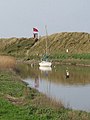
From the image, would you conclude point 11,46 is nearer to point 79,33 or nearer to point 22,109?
point 79,33

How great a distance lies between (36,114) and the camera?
13.9 meters

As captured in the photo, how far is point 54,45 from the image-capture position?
3711 inches

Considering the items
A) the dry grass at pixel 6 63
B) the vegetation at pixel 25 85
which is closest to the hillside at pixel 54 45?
the vegetation at pixel 25 85

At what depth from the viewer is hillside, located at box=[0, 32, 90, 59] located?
86.2 m

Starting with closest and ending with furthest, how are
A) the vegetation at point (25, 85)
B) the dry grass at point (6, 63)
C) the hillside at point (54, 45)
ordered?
the vegetation at point (25, 85), the dry grass at point (6, 63), the hillside at point (54, 45)

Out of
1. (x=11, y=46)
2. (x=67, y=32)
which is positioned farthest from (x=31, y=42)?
(x=67, y=32)

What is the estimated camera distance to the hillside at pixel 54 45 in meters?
86.2

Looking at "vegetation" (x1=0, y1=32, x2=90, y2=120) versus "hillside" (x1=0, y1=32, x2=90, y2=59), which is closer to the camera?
"vegetation" (x1=0, y1=32, x2=90, y2=120)

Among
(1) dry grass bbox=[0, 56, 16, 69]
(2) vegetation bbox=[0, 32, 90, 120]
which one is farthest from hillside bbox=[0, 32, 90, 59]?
(1) dry grass bbox=[0, 56, 16, 69]

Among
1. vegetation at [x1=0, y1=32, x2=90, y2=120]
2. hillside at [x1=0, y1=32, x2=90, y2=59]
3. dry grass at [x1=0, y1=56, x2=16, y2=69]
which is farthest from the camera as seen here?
hillside at [x1=0, y1=32, x2=90, y2=59]

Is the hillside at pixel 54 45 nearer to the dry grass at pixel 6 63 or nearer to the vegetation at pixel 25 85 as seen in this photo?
the vegetation at pixel 25 85

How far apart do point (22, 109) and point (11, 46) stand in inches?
3811

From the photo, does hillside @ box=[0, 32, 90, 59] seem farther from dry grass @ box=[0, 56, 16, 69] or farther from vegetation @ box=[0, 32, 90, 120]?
dry grass @ box=[0, 56, 16, 69]

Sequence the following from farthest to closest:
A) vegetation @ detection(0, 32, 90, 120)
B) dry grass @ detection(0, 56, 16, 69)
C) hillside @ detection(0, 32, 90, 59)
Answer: hillside @ detection(0, 32, 90, 59), dry grass @ detection(0, 56, 16, 69), vegetation @ detection(0, 32, 90, 120)
